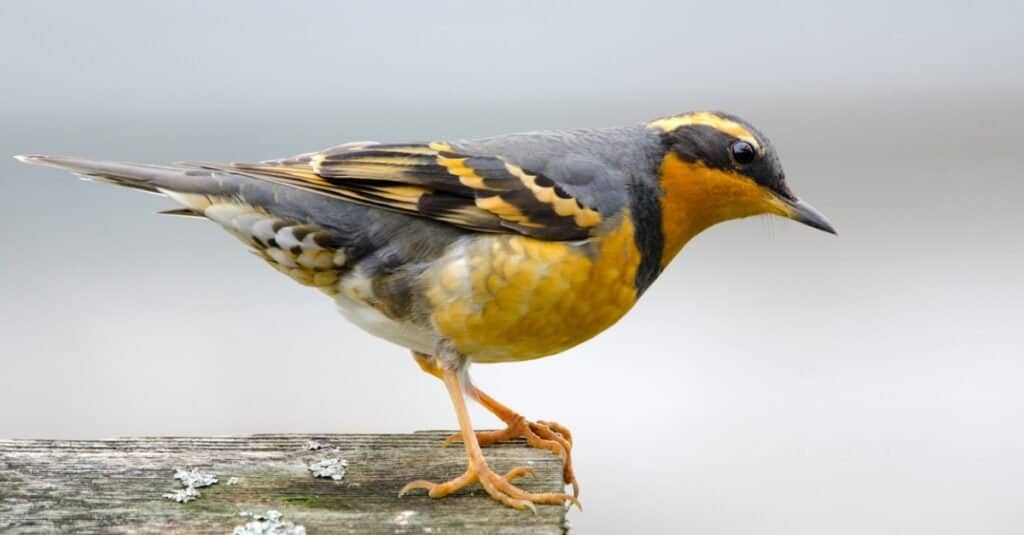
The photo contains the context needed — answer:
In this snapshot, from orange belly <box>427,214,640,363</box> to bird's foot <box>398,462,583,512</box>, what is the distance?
48 cm

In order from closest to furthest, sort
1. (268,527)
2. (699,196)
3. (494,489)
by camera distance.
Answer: (268,527)
(494,489)
(699,196)

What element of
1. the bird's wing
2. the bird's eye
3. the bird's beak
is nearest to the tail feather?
the bird's wing

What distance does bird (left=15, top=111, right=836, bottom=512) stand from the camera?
3834 mm

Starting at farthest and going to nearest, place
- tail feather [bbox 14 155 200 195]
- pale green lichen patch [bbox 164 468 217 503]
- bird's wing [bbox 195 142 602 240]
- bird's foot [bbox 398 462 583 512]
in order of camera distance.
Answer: bird's wing [bbox 195 142 602 240] < tail feather [bbox 14 155 200 195] < bird's foot [bbox 398 462 583 512] < pale green lichen patch [bbox 164 468 217 503]

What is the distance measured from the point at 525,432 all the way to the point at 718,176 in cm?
111

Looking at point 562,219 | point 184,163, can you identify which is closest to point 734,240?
point 562,219

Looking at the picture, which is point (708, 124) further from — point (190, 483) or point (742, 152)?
point (190, 483)

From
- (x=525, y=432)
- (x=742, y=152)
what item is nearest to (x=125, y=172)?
(x=525, y=432)

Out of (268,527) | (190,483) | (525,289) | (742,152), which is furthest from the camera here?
(742,152)

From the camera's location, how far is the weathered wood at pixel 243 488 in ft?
10.4

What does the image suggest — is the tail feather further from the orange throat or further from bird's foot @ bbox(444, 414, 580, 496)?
the orange throat

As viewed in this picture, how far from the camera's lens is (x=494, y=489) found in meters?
3.49

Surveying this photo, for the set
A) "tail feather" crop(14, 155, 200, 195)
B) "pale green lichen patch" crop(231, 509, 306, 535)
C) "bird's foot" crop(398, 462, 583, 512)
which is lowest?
"pale green lichen patch" crop(231, 509, 306, 535)

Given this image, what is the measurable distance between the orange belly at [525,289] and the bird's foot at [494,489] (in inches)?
18.8
